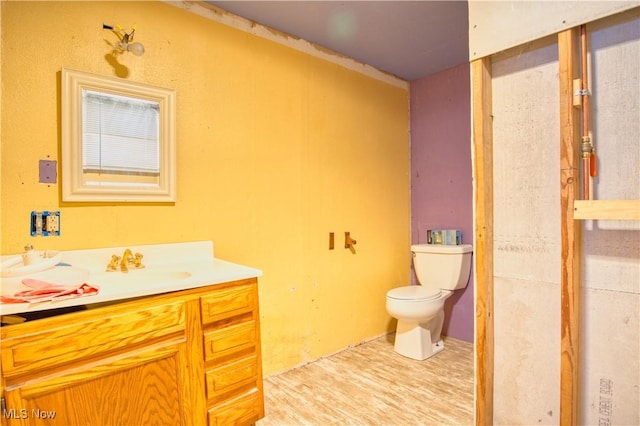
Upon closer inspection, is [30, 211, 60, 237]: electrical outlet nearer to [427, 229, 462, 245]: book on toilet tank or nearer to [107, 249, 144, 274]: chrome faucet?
[107, 249, 144, 274]: chrome faucet

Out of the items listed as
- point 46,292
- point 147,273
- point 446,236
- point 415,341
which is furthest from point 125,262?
point 446,236

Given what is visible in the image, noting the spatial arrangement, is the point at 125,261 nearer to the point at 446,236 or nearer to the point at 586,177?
the point at 586,177

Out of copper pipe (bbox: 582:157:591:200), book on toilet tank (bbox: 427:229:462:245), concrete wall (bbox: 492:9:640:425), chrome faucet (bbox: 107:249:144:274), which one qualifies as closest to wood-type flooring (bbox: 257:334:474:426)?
concrete wall (bbox: 492:9:640:425)

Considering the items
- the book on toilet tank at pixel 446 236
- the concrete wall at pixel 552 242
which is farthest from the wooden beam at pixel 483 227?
the book on toilet tank at pixel 446 236

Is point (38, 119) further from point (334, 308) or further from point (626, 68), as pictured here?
point (626, 68)

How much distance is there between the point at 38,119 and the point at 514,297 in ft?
7.07

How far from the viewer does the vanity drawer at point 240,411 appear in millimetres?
1417

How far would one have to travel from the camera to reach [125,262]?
1.58 m

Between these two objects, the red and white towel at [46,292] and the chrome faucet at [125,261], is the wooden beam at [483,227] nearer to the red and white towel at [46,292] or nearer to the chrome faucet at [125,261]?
the red and white towel at [46,292]

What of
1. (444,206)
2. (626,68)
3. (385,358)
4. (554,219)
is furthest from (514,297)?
(444,206)

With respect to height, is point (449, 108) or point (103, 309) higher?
point (449, 108)

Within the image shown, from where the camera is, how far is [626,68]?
1.14m

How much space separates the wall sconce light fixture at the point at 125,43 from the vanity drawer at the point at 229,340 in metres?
1.32

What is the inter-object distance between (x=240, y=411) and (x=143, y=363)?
512mm
